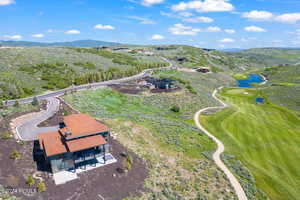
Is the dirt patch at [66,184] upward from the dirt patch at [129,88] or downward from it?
downward

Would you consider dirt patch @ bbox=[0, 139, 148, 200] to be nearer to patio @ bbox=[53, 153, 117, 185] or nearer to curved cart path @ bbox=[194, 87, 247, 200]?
patio @ bbox=[53, 153, 117, 185]

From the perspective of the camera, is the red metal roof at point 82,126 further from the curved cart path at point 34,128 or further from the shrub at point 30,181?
the curved cart path at point 34,128

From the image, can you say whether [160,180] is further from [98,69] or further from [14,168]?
[98,69]

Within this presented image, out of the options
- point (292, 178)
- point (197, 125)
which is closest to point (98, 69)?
point (197, 125)

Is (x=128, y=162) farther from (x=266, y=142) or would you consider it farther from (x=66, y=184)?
(x=266, y=142)

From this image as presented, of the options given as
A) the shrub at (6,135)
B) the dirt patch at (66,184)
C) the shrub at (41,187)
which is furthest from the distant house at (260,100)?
the shrub at (6,135)

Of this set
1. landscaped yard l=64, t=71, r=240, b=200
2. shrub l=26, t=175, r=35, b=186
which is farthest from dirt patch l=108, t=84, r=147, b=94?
shrub l=26, t=175, r=35, b=186

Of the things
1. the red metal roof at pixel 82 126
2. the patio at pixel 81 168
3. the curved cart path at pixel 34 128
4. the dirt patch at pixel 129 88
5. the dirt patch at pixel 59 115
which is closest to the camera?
the patio at pixel 81 168
